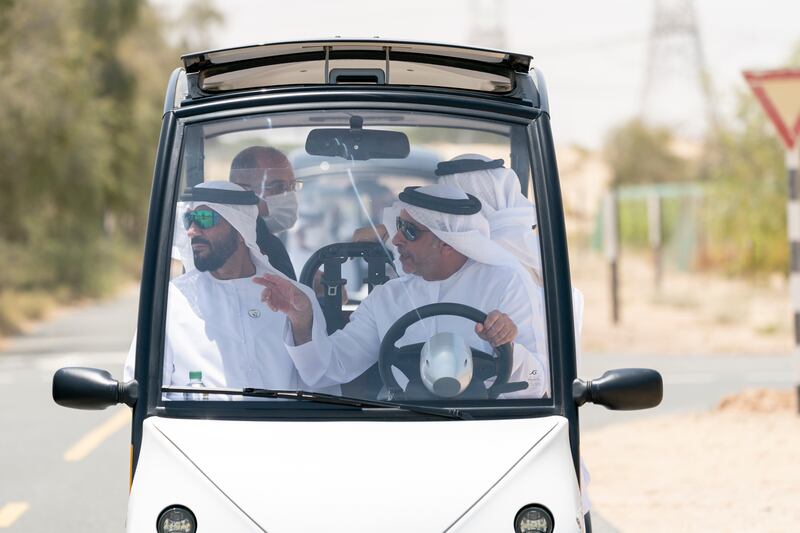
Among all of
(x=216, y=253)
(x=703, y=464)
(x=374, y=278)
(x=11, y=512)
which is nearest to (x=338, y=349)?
(x=374, y=278)

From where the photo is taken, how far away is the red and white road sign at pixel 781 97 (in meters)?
12.3

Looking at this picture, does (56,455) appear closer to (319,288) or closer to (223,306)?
(319,288)

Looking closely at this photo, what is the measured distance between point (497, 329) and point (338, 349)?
537mm

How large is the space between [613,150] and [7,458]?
66.6m

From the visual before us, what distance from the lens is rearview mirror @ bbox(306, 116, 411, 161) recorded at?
4.69 meters

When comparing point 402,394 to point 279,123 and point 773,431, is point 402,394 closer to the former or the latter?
point 279,123

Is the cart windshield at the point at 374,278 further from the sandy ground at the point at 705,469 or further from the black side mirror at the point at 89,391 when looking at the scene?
the sandy ground at the point at 705,469

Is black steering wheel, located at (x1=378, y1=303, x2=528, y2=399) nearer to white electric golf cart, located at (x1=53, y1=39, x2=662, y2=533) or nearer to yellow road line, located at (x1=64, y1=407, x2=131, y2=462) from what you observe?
white electric golf cart, located at (x1=53, y1=39, x2=662, y2=533)

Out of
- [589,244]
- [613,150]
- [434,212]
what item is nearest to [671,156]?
[613,150]

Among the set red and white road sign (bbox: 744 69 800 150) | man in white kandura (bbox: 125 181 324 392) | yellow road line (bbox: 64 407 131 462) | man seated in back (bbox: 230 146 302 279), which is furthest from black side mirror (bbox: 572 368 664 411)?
red and white road sign (bbox: 744 69 800 150)

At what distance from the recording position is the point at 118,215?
128 feet

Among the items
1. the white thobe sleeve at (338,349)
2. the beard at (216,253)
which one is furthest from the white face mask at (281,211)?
the white thobe sleeve at (338,349)

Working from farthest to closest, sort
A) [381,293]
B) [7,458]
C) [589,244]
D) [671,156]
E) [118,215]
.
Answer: [671,156] < [589,244] < [118,215] < [7,458] < [381,293]

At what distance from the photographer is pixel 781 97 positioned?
1234 cm
